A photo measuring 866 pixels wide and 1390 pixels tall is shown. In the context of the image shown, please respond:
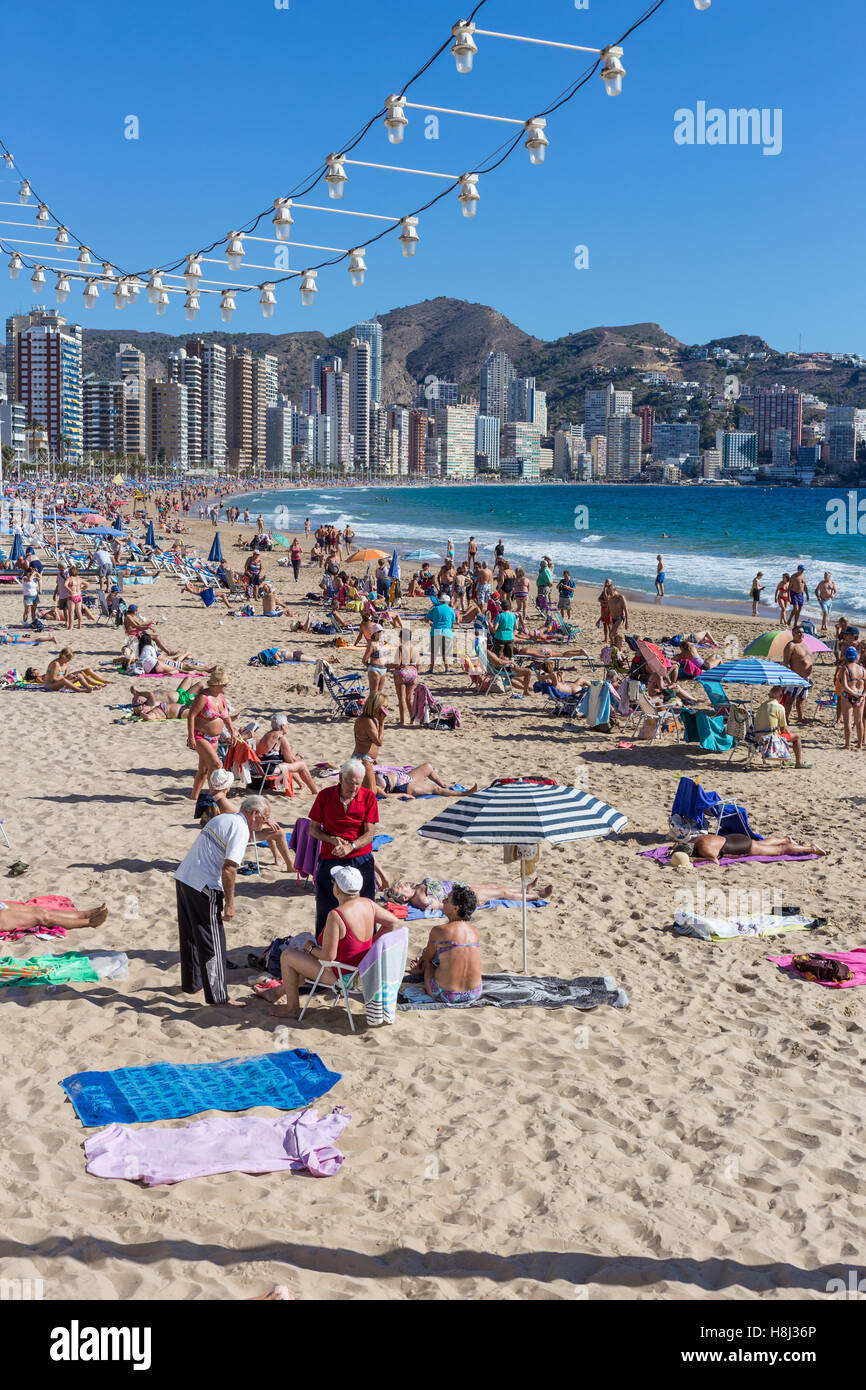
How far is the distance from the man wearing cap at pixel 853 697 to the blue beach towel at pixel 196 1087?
9617 mm

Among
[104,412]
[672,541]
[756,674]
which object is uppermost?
[104,412]

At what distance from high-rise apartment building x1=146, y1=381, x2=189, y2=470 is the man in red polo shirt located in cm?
19646

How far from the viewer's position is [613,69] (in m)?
6.62

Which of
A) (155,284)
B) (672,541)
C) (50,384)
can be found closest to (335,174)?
(155,284)

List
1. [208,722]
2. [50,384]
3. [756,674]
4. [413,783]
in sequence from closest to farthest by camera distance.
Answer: [208,722]
[413,783]
[756,674]
[50,384]

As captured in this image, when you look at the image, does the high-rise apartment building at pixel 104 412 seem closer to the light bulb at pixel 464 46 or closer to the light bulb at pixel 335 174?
the light bulb at pixel 335 174

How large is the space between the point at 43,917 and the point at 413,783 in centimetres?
425

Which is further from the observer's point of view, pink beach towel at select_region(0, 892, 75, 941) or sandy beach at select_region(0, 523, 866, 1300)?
pink beach towel at select_region(0, 892, 75, 941)

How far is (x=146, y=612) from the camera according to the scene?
23844mm

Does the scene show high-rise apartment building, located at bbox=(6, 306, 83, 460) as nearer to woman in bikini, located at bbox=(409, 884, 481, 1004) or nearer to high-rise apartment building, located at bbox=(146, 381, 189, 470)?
high-rise apartment building, located at bbox=(146, 381, 189, 470)

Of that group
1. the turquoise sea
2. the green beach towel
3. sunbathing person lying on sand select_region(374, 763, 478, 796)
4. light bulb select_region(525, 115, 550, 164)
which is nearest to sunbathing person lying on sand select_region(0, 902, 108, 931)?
the green beach towel

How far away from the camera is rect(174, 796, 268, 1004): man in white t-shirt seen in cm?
586

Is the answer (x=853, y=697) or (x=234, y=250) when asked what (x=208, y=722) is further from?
(x=853, y=697)
